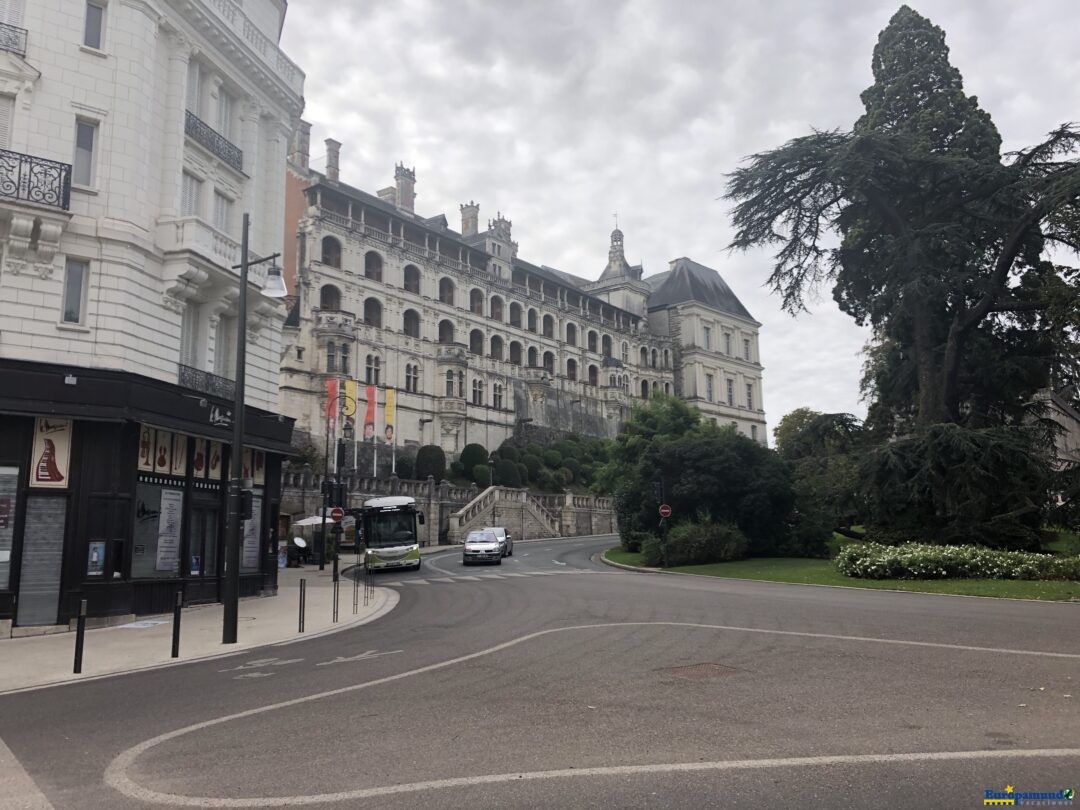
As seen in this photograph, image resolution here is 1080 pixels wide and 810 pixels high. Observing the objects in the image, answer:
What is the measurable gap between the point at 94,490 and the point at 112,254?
5.25 meters

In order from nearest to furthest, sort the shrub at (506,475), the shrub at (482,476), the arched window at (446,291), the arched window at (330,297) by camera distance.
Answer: the arched window at (330,297), the shrub at (482,476), the shrub at (506,475), the arched window at (446,291)

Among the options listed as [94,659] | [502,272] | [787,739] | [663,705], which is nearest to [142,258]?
[94,659]

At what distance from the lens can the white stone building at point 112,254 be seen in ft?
55.8

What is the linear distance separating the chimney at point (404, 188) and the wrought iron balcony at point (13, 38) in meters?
60.5

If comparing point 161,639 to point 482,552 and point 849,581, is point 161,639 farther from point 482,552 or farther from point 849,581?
point 482,552

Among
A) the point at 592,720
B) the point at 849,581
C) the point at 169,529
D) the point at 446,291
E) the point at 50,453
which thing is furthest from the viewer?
the point at 446,291

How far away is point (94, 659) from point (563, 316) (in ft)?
259

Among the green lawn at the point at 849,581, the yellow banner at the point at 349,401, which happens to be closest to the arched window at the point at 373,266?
the yellow banner at the point at 349,401

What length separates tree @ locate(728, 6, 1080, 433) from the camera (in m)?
31.7

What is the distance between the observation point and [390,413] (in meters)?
65.6

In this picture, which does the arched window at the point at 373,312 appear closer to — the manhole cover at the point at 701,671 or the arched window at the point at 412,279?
the arched window at the point at 412,279

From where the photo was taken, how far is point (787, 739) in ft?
22.4

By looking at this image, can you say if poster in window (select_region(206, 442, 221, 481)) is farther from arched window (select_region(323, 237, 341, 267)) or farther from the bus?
arched window (select_region(323, 237, 341, 267))

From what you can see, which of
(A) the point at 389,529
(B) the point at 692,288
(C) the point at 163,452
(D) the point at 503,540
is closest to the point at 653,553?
(D) the point at 503,540
